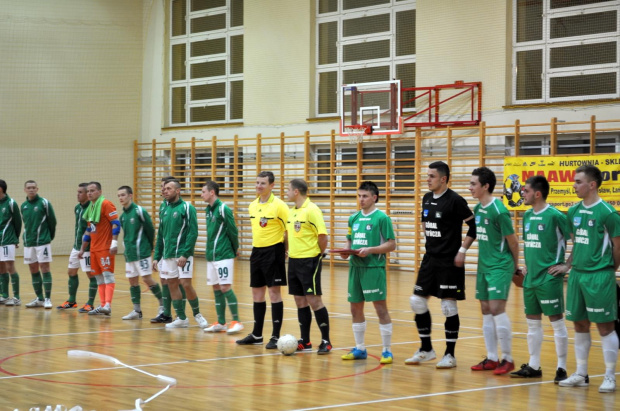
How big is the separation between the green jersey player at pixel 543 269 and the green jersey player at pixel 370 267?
1.44 meters

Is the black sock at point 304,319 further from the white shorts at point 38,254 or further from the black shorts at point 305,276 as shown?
the white shorts at point 38,254

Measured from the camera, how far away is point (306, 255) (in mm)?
8945

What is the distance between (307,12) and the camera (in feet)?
74.7

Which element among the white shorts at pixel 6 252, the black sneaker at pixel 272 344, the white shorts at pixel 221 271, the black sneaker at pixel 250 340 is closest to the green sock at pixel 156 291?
the white shorts at pixel 221 271

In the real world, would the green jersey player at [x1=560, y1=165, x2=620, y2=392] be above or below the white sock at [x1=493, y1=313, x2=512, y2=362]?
above

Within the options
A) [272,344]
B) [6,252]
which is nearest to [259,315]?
[272,344]

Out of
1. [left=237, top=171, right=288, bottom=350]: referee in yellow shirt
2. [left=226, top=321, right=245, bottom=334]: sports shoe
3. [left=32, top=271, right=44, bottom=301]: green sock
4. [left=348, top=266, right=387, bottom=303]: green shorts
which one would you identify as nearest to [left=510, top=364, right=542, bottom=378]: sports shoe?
[left=348, top=266, right=387, bottom=303]: green shorts

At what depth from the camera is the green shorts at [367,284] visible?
8.32 meters

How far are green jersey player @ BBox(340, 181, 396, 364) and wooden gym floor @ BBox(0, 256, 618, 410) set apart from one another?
33cm

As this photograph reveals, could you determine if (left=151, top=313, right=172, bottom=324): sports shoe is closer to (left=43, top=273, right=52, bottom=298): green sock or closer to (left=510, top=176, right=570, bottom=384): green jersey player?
(left=43, top=273, right=52, bottom=298): green sock

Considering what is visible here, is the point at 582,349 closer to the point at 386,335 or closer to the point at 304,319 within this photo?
the point at 386,335

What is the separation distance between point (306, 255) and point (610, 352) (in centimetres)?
333

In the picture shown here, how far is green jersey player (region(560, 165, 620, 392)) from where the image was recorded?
22.4 ft

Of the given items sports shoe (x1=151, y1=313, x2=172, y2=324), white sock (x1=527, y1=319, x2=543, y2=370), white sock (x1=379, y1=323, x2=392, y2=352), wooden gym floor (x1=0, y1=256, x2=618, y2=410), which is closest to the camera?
wooden gym floor (x1=0, y1=256, x2=618, y2=410)
